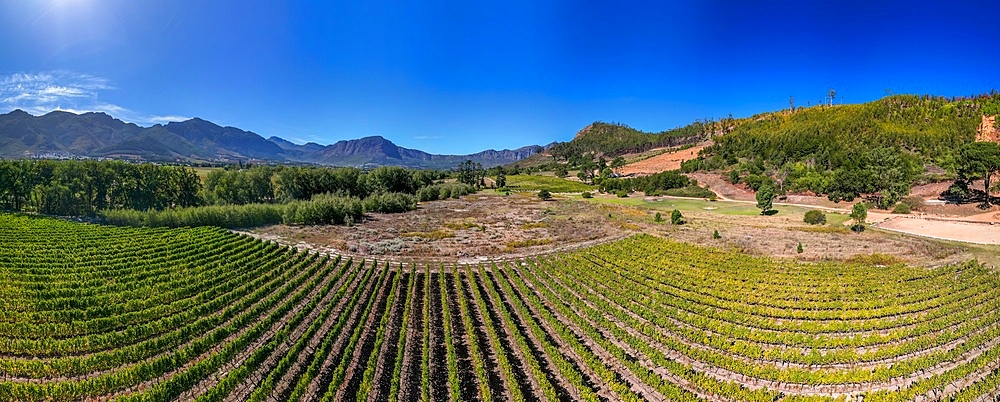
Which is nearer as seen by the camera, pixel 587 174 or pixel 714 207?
pixel 714 207

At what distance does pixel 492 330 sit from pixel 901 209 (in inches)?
3055

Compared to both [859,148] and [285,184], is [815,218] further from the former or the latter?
[285,184]

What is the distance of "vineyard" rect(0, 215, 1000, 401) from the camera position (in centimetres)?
1711

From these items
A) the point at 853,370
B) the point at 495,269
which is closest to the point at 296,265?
the point at 495,269

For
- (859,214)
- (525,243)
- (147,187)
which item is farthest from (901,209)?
(147,187)

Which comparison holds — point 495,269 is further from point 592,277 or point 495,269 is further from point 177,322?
point 177,322

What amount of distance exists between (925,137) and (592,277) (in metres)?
132

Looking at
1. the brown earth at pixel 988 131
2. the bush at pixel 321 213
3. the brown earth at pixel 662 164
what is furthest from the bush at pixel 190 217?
the brown earth at pixel 988 131

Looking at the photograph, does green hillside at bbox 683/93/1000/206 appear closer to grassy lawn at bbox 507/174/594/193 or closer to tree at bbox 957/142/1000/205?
tree at bbox 957/142/1000/205

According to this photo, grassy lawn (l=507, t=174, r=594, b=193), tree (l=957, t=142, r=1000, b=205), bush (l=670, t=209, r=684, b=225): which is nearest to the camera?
tree (l=957, t=142, r=1000, b=205)

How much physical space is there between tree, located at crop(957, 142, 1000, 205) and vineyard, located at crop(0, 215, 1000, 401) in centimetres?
4390

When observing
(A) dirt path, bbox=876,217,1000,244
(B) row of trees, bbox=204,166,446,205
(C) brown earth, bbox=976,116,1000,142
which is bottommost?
(A) dirt path, bbox=876,217,1000,244

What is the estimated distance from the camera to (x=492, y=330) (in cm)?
2317

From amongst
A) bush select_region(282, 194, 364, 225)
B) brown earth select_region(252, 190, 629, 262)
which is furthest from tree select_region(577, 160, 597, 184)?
bush select_region(282, 194, 364, 225)
